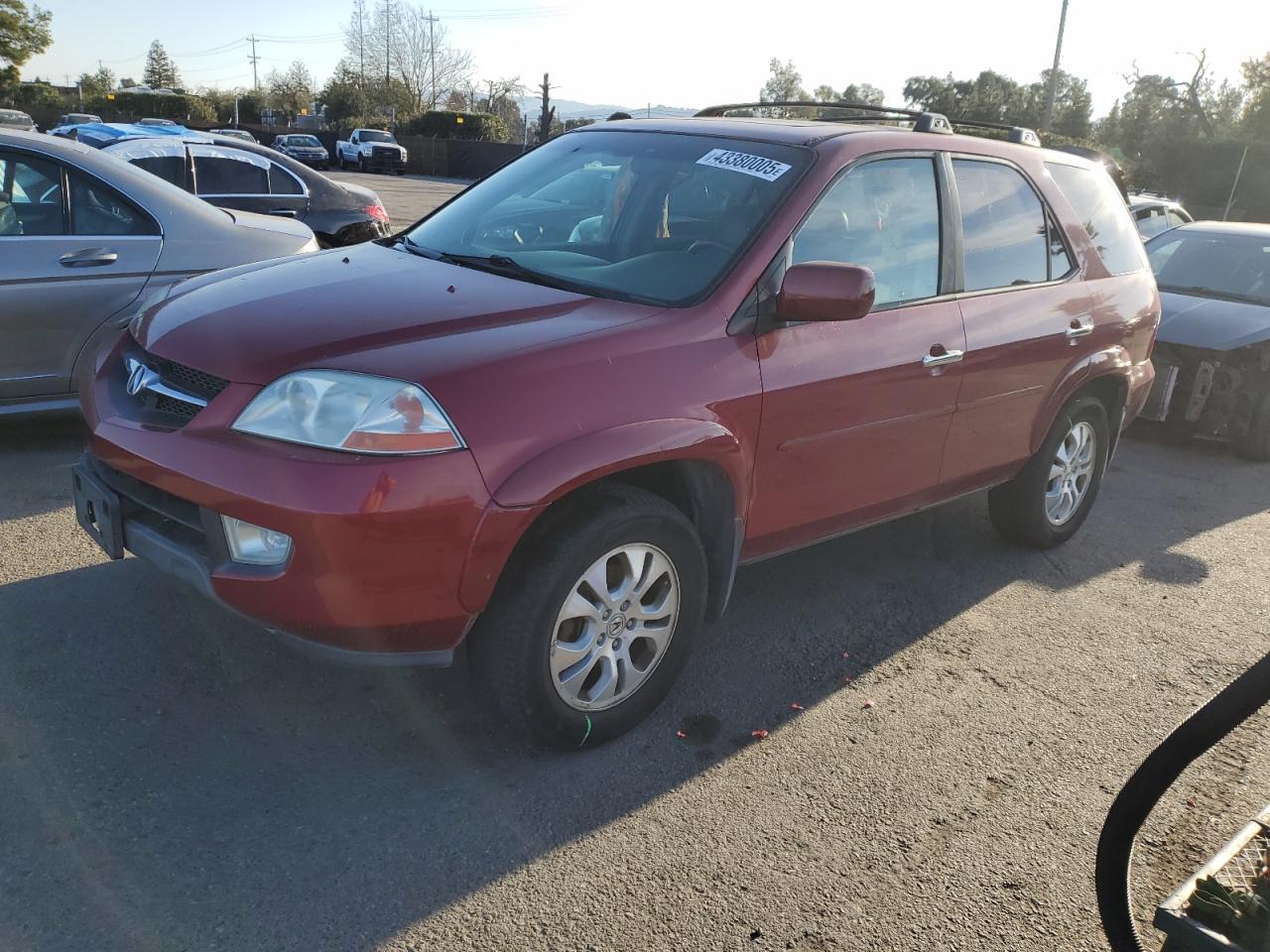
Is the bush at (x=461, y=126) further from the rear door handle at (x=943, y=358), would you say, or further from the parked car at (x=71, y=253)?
the rear door handle at (x=943, y=358)

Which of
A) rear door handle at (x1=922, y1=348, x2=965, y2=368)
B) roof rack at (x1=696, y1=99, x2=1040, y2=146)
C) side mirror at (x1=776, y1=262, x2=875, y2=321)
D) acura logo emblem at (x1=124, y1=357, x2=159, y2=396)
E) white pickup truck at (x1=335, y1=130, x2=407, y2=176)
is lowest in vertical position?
white pickup truck at (x1=335, y1=130, x2=407, y2=176)

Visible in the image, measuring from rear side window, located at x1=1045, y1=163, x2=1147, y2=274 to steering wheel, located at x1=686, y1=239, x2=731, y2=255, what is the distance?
2.19 meters

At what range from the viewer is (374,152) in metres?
42.7

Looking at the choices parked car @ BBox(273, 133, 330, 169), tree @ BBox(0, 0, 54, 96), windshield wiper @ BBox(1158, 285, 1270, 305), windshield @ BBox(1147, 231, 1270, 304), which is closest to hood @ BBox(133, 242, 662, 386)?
windshield wiper @ BBox(1158, 285, 1270, 305)

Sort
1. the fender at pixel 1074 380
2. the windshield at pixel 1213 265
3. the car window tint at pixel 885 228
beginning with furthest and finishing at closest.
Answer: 1. the windshield at pixel 1213 265
2. the fender at pixel 1074 380
3. the car window tint at pixel 885 228

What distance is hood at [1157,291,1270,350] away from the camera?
7.32 m

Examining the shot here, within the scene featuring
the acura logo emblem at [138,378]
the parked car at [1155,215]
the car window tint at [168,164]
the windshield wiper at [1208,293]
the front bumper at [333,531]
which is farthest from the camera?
the parked car at [1155,215]

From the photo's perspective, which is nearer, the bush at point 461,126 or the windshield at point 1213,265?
the windshield at point 1213,265

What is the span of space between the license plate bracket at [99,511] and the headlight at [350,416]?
57 cm

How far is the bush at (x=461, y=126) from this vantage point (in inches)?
2013

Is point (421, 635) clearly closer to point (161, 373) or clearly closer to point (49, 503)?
point (161, 373)

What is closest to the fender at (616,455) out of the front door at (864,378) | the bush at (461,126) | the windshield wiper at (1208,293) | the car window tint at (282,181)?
the front door at (864,378)

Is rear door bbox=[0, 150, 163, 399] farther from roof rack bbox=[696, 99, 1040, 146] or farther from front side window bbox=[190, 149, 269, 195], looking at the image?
front side window bbox=[190, 149, 269, 195]

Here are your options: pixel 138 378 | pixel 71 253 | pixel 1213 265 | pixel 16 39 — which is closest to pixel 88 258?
pixel 71 253
